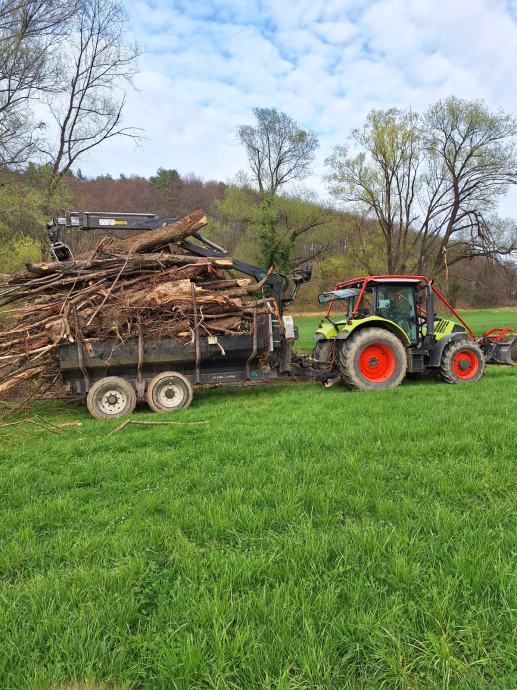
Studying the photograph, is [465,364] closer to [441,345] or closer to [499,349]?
[441,345]

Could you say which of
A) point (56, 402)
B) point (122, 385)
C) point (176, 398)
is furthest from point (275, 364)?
point (56, 402)

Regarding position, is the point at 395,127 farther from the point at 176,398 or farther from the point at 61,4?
the point at 176,398

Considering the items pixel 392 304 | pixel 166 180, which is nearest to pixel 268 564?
pixel 392 304

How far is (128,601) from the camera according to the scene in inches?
84.0

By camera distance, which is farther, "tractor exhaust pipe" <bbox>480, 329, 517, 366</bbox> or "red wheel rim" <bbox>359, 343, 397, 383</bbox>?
"tractor exhaust pipe" <bbox>480, 329, 517, 366</bbox>

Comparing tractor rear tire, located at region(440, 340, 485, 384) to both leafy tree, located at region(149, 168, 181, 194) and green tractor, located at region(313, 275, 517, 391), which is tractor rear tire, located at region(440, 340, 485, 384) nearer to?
green tractor, located at region(313, 275, 517, 391)

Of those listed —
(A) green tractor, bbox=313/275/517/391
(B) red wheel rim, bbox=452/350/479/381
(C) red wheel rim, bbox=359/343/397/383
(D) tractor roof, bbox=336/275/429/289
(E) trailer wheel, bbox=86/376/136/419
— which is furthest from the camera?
(B) red wheel rim, bbox=452/350/479/381

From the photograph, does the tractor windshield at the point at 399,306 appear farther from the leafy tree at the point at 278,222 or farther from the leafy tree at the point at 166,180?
the leafy tree at the point at 166,180

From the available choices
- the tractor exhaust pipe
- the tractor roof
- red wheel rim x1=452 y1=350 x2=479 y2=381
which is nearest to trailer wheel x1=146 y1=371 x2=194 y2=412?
the tractor roof

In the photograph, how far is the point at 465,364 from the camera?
28.5 ft

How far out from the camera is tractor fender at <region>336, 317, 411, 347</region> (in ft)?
27.0

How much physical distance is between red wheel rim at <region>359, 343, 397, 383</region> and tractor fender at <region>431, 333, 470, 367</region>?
40.9 inches

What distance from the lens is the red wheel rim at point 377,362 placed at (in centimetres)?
830

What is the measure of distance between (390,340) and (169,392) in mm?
4299
